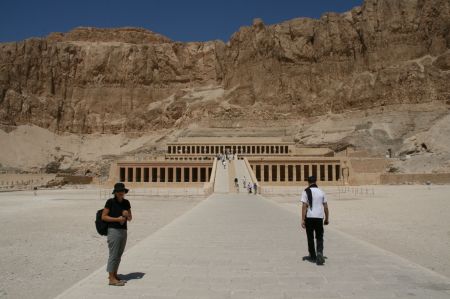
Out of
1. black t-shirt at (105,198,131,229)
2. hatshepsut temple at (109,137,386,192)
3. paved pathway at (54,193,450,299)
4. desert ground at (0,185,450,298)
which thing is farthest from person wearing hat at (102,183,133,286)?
hatshepsut temple at (109,137,386,192)

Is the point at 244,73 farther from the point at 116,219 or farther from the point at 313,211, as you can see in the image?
the point at 116,219

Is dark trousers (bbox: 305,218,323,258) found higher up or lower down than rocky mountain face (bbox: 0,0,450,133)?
lower down

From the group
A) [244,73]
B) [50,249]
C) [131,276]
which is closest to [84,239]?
[50,249]

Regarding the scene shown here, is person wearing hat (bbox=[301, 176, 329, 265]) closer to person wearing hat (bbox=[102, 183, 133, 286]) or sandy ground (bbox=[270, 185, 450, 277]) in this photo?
sandy ground (bbox=[270, 185, 450, 277])

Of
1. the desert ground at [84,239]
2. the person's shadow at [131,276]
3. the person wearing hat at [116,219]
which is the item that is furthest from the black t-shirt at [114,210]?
the desert ground at [84,239]

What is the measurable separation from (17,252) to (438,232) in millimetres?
13050

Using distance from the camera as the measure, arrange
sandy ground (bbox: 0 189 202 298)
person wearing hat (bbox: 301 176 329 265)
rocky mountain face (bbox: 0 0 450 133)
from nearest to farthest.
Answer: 1. sandy ground (bbox: 0 189 202 298)
2. person wearing hat (bbox: 301 176 329 265)
3. rocky mountain face (bbox: 0 0 450 133)

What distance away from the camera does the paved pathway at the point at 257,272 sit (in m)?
6.77

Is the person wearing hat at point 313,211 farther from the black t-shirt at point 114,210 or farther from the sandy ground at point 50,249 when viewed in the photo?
the sandy ground at point 50,249

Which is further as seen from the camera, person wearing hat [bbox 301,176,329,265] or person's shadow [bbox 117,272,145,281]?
person wearing hat [bbox 301,176,329,265]

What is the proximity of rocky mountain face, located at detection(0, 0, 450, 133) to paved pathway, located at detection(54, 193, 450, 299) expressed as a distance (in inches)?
3425

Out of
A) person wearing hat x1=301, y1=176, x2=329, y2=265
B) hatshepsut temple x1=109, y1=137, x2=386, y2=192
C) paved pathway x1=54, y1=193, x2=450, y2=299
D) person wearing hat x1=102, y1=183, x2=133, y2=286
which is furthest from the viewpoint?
hatshepsut temple x1=109, y1=137, x2=386, y2=192

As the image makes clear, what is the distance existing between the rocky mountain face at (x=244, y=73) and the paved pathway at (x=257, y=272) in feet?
285

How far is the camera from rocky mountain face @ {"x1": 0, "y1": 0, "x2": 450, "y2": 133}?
9662 centimetres
